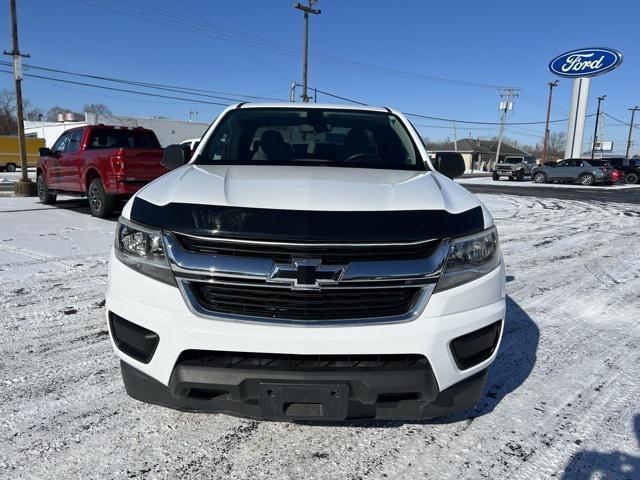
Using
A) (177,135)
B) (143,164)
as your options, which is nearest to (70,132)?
(143,164)

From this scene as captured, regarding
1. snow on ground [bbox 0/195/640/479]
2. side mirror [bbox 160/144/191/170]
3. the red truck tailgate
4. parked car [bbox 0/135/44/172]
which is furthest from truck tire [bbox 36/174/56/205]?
parked car [bbox 0/135/44/172]

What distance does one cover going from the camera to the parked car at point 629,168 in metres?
30.5

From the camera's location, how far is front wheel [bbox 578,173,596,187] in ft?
86.8

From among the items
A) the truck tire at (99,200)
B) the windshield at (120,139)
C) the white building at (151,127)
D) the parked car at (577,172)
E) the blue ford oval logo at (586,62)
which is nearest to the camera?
the truck tire at (99,200)

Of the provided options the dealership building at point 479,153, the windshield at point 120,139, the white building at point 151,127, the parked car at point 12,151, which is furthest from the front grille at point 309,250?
the dealership building at point 479,153

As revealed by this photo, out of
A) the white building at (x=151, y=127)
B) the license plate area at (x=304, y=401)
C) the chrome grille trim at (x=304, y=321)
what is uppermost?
the white building at (x=151, y=127)

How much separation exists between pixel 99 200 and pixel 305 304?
805cm

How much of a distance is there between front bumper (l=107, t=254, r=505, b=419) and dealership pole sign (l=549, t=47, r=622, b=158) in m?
36.1

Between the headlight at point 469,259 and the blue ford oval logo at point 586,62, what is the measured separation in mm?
36668

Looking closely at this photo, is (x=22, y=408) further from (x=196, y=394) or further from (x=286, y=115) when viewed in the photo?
(x=286, y=115)

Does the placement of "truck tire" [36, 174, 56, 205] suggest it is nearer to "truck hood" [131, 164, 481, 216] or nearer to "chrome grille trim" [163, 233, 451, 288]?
"truck hood" [131, 164, 481, 216]

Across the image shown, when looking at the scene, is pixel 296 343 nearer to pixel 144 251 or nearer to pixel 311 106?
pixel 144 251

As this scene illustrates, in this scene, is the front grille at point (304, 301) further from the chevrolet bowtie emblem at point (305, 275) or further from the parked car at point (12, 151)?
the parked car at point (12, 151)

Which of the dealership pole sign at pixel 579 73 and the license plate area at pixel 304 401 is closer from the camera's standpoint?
the license plate area at pixel 304 401
